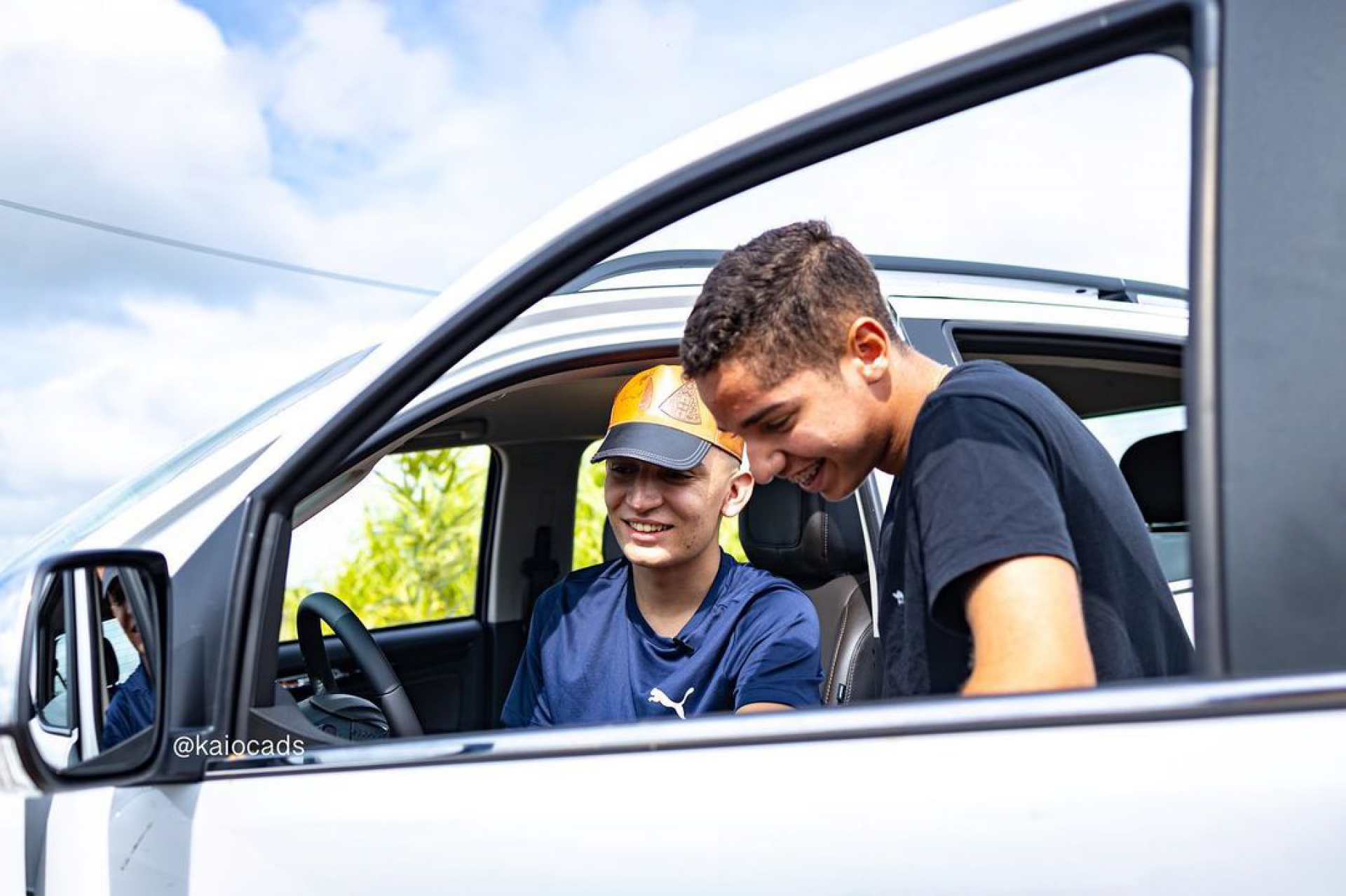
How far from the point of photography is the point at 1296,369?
106 cm

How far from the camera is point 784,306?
1581mm

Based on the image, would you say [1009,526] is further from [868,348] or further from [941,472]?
[868,348]

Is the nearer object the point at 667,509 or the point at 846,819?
the point at 846,819

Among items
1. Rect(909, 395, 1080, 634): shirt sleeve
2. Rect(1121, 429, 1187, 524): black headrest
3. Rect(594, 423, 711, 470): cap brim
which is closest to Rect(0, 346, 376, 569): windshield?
Rect(594, 423, 711, 470): cap brim

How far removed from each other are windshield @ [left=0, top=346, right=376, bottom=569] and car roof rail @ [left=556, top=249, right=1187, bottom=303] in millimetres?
679

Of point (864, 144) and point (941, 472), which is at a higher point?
point (864, 144)

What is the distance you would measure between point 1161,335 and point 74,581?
222 cm

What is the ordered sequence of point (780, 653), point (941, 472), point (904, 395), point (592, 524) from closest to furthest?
point (941, 472) < point (904, 395) < point (780, 653) < point (592, 524)

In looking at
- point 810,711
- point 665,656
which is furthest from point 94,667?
point 665,656

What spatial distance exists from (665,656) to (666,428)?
0.47 m

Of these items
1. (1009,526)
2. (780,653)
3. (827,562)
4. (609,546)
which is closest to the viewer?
(1009,526)

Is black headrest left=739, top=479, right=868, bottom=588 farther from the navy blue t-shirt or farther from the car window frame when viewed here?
the navy blue t-shirt

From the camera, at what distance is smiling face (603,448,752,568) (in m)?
2.51

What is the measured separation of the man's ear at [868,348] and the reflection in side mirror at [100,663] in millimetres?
898
